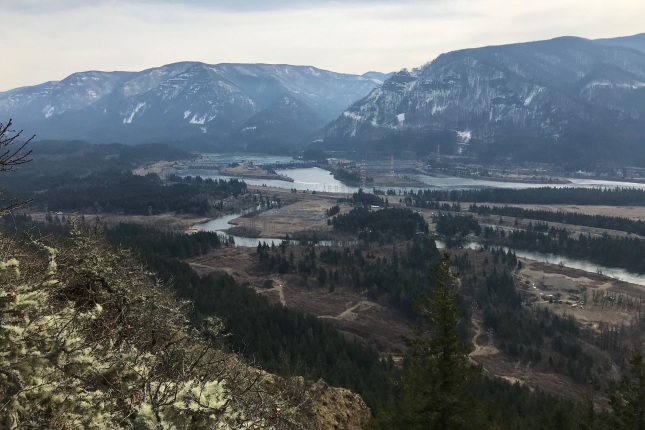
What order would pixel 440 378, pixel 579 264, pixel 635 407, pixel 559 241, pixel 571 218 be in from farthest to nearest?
pixel 571 218 → pixel 559 241 → pixel 579 264 → pixel 635 407 → pixel 440 378

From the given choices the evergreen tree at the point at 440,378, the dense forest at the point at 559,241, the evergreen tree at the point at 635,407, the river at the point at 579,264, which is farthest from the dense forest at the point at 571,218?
the evergreen tree at the point at 440,378

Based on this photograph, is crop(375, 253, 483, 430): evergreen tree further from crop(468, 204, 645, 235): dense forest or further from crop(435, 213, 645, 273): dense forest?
crop(468, 204, 645, 235): dense forest

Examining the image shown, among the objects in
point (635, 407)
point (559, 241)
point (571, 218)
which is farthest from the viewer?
point (571, 218)

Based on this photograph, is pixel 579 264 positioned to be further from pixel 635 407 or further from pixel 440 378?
pixel 440 378

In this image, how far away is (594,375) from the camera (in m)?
70.4

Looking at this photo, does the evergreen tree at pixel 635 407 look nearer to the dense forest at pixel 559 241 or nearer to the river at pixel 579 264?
the river at pixel 579 264

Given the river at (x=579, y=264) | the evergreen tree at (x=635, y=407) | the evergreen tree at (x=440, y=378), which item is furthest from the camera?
the river at (x=579, y=264)

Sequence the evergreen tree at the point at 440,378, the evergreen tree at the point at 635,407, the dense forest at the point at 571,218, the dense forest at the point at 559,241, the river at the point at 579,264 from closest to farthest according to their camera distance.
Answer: the evergreen tree at the point at 440,378 < the evergreen tree at the point at 635,407 < the river at the point at 579,264 < the dense forest at the point at 559,241 < the dense forest at the point at 571,218

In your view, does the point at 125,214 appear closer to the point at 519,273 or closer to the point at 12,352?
the point at 519,273

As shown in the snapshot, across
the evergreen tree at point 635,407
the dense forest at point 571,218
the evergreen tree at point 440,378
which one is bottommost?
the dense forest at point 571,218

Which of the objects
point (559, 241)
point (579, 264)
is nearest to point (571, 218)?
point (559, 241)

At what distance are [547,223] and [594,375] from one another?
11428cm

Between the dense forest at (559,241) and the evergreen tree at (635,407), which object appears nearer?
the evergreen tree at (635,407)

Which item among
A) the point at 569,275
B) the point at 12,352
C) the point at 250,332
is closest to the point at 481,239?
the point at 569,275
